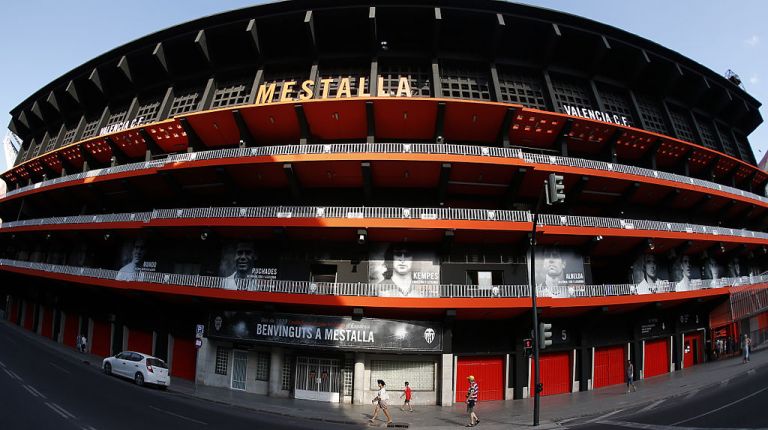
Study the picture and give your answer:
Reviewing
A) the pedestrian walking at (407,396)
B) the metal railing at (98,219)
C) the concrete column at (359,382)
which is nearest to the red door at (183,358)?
the metal railing at (98,219)

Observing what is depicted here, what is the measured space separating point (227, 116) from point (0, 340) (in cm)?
2813

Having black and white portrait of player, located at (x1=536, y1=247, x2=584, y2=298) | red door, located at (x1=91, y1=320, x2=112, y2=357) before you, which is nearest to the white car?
red door, located at (x1=91, y1=320, x2=112, y2=357)

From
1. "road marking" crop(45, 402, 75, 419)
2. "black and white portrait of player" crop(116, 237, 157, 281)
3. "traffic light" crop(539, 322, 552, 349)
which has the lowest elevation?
"road marking" crop(45, 402, 75, 419)

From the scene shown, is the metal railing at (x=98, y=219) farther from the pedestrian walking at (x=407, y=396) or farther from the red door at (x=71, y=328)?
the pedestrian walking at (x=407, y=396)

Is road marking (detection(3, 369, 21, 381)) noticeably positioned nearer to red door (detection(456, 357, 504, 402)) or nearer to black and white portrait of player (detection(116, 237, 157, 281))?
black and white portrait of player (detection(116, 237, 157, 281))

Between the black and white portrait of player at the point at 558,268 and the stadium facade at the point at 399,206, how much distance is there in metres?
0.13

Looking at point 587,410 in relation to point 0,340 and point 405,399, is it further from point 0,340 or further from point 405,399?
point 0,340

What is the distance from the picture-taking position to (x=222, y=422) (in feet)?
44.2

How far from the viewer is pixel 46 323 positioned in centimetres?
3547

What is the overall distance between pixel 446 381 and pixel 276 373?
960cm

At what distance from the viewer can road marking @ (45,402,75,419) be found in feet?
38.5

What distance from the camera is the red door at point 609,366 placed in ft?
74.4

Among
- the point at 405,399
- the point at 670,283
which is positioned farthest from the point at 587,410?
the point at 670,283

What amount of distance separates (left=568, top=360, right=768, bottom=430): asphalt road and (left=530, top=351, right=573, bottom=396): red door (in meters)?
5.05
